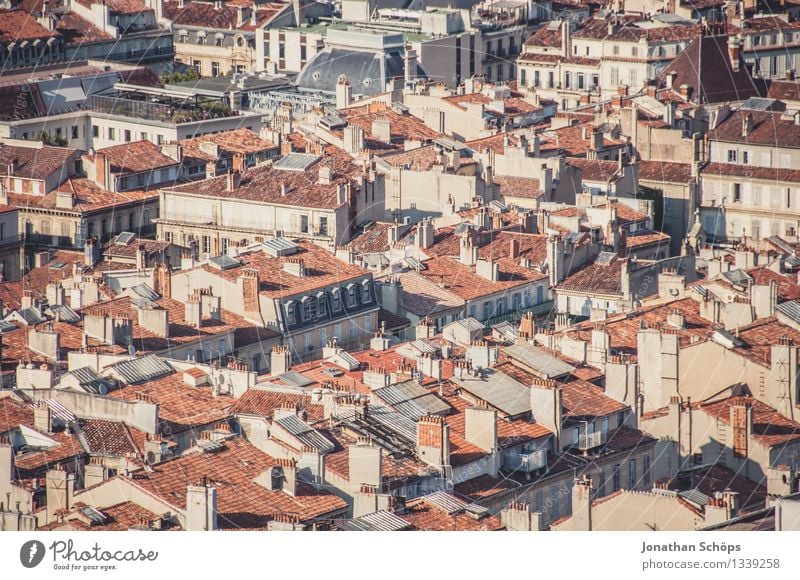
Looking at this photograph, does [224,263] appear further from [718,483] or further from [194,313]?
[718,483]

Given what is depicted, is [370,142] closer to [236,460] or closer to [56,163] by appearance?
[56,163]

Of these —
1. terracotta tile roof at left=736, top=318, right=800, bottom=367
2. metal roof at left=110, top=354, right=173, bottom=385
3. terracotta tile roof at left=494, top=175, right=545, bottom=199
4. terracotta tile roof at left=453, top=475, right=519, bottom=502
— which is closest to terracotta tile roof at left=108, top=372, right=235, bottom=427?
metal roof at left=110, top=354, right=173, bottom=385

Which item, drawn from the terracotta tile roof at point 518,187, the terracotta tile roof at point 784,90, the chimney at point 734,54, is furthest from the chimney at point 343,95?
the terracotta tile roof at point 784,90

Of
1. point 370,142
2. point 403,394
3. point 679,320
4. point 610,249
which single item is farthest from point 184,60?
point 403,394

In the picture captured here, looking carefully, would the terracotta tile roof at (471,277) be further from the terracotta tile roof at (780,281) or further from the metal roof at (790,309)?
the metal roof at (790,309)

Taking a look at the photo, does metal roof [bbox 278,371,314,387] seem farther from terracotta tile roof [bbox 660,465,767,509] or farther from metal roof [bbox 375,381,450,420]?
terracotta tile roof [bbox 660,465,767,509]

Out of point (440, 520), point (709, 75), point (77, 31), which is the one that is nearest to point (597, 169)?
point (709, 75)

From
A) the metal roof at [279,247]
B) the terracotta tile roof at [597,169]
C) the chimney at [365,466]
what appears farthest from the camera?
the terracotta tile roof at [597,169]
